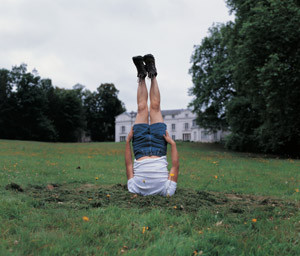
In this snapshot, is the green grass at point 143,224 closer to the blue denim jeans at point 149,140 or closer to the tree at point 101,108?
→ the blue denim jeans at point 149,140

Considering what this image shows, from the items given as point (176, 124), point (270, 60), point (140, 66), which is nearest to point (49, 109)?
point (176, 124)

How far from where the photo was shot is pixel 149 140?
6.76 m

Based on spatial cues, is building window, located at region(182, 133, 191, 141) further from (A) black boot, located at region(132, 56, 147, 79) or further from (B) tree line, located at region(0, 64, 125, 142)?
(A) black boot, located at region(132, 56, 147, 79)

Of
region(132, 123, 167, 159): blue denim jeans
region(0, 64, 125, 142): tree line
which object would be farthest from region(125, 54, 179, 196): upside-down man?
region(0, 64, 125, 142): tree line

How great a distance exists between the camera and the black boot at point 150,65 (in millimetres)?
7750

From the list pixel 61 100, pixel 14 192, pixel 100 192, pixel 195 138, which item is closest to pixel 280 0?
pixel 100 192

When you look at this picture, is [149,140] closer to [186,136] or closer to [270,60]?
[270,60]

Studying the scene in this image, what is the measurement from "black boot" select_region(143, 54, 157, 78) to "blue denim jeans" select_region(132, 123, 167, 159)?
1520 mm

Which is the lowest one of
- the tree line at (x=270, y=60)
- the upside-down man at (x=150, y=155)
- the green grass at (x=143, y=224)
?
the green grass at (x=143, y=224)

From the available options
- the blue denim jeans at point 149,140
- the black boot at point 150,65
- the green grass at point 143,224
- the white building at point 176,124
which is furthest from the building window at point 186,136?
the blue denim jeans at point 149,140

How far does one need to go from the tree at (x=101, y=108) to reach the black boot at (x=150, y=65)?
82.0 meters

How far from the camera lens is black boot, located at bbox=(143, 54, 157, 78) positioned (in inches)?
305

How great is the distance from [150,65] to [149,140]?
2175 mm

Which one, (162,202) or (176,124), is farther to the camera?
(176,124)
